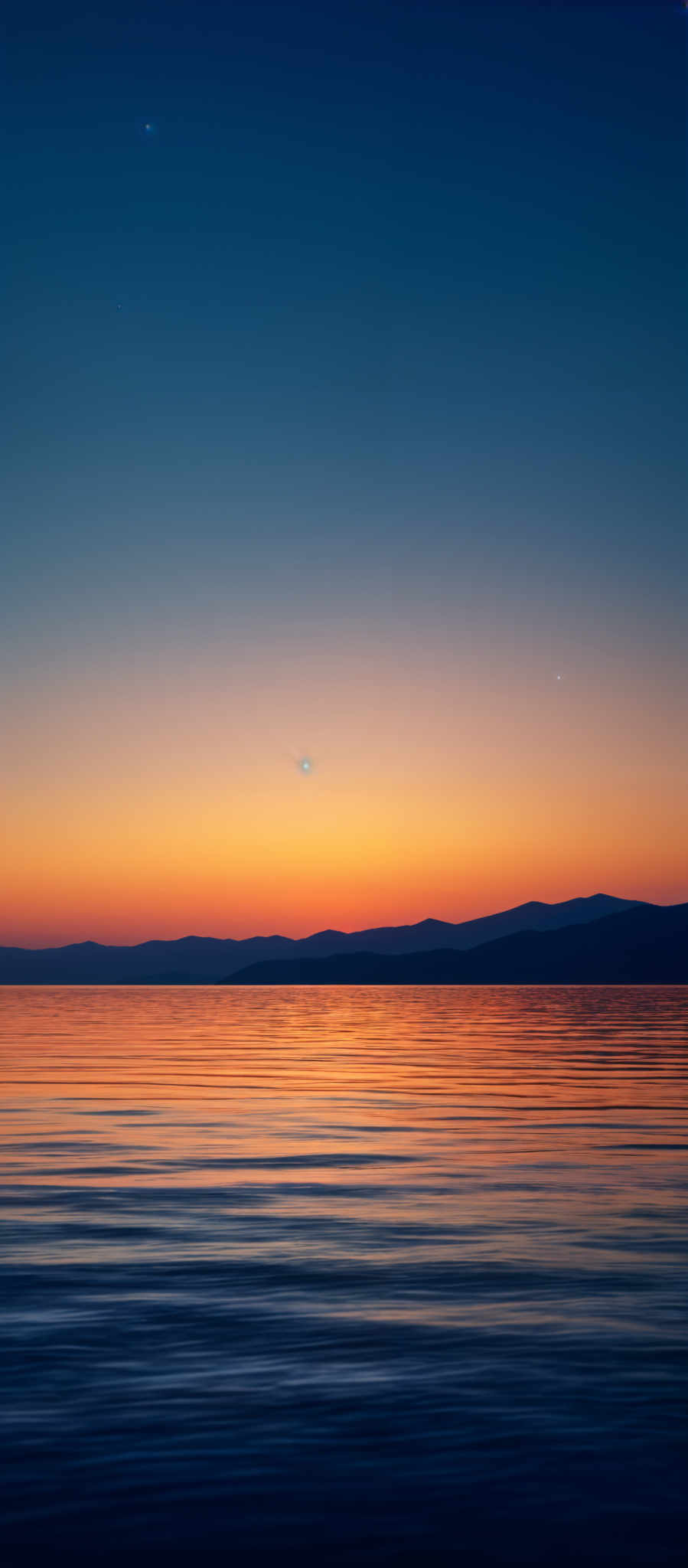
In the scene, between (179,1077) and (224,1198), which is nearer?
(224,1198)

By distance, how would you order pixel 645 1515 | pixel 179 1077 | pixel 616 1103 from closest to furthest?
1. pixel 645 1515
2. pixel 616 1103
3. pixel 179 1077

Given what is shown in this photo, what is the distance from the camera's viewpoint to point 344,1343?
995 centimetres

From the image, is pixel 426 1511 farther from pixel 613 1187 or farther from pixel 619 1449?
pixel 613 1187

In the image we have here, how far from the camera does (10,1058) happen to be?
45594mm

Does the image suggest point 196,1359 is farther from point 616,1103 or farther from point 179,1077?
point 179,1077

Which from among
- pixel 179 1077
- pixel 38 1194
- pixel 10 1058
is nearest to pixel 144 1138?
→ pixel 38 1194

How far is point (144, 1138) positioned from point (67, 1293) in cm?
1233

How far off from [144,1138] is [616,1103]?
12032 mm

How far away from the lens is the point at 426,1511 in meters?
6.77

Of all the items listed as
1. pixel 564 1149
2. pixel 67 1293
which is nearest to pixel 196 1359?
pixel 67 1293

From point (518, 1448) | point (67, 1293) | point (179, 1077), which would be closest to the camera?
point (518, 1448)

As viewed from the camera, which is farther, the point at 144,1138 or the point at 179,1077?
the point at 179,1077

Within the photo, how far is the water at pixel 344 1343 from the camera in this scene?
670 centimetres

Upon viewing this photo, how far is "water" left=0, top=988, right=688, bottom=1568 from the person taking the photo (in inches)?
264
